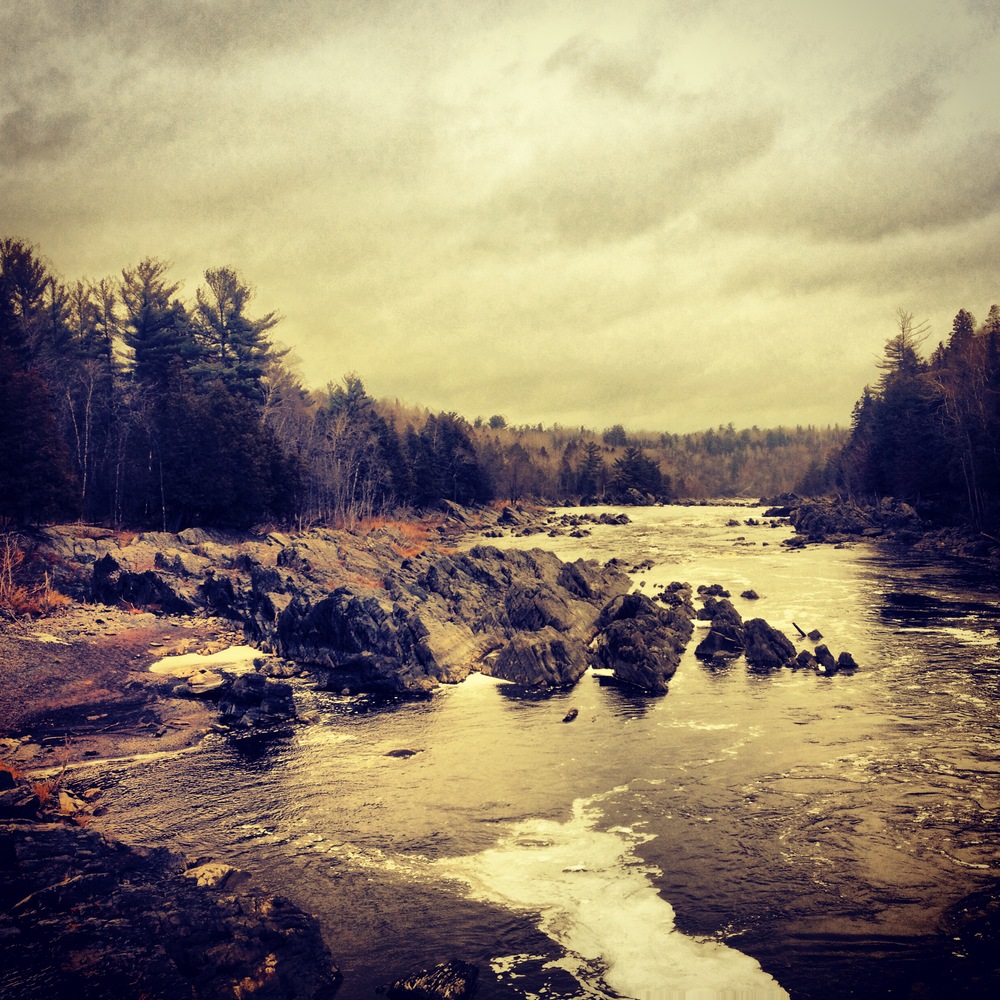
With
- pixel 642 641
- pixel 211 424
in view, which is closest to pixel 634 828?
pixel 642 641

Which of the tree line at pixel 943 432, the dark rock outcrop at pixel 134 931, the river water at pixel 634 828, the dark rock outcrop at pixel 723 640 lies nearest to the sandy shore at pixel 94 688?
the river water at pixel 634 828

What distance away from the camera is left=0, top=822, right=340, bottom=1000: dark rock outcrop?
29.2 feet

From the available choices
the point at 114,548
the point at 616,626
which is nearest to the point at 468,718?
the point at 616,626

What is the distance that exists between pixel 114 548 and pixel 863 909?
36.2m

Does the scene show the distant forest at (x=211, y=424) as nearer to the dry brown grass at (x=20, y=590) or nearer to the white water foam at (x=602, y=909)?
the dry brown grass at (x=20, y=590)

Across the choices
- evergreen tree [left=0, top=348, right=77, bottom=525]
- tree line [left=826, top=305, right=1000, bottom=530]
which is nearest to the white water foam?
evergreen tree [left=0, top=348, right=77, bottom=525]

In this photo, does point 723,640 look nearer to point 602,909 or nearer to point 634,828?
point 634,828

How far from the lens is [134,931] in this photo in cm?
972

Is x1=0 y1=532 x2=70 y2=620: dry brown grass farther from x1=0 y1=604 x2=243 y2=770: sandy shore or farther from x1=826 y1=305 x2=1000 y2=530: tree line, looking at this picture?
x1=826 y1=305 x2=1000 y2=530: tree line

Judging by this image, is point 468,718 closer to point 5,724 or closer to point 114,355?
point 5,724

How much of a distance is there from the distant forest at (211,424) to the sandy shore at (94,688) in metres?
12.4

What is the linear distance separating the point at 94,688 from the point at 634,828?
17470 millimetres

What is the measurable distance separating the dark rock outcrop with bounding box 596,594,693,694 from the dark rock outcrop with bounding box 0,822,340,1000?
1658 cm

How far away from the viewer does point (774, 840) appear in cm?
1410
